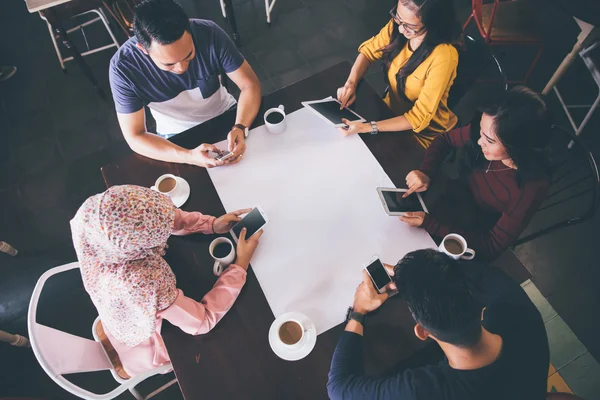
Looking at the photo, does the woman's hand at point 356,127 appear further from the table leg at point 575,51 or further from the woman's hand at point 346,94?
the table leg at point 575,51

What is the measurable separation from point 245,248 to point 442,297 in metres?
0.69

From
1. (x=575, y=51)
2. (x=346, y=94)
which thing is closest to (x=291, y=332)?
(x=346, y=94)

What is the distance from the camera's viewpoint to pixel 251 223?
1.48 m

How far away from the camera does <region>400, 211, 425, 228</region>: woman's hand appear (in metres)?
1.47

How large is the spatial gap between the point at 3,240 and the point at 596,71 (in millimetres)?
3785

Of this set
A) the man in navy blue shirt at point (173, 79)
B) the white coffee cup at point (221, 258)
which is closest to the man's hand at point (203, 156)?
the man in navy blue shirt at point (173, 79)

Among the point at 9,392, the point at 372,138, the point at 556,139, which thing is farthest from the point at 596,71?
the point at 9,392

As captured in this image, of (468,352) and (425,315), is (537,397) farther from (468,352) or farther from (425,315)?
(425,315)

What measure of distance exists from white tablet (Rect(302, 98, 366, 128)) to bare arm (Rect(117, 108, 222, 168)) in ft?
1.58

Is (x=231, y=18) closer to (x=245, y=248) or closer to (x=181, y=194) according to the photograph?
(x=181, y=194)

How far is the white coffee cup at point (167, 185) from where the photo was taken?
156 cm

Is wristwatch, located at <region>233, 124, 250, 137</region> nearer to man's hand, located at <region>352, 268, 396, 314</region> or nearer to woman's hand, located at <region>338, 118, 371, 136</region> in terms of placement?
woman's hand, located at <region>338, 118, 371, 136</region>

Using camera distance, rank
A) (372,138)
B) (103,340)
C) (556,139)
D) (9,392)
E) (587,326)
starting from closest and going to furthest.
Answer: (103,340) < (372,138) < (9,392) < (587,326) < (556,139)

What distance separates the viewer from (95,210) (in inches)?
44.7
